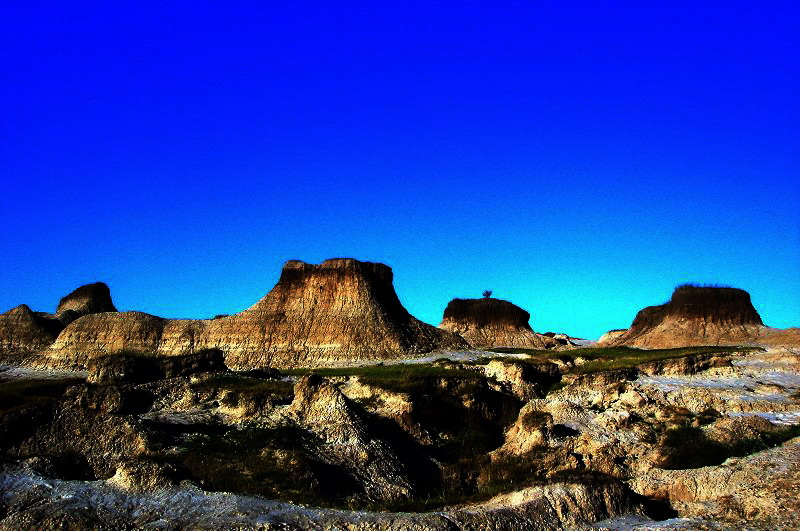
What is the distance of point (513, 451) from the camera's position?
1070 inches

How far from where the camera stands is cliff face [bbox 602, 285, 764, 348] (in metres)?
77.7

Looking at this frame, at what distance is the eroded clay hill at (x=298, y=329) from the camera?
6475 cm

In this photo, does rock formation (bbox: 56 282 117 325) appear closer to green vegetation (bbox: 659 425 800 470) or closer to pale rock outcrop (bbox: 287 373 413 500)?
pale rock outcrop (bbox: 287 373 413 500)

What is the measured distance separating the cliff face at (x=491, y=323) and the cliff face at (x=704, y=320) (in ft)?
43.2

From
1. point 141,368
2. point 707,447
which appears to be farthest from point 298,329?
point 707,447

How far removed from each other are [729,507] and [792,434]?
988 centimetres

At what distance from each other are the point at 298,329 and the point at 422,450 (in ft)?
133

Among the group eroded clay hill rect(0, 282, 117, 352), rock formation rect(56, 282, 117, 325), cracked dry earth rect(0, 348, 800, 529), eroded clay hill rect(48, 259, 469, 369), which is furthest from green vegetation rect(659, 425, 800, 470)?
rock formation rect(56, 282, 117, 325)

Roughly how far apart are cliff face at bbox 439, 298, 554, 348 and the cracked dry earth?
164 ft

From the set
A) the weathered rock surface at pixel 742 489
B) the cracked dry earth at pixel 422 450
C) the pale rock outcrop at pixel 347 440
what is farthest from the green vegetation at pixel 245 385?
the weathered rock surface at pixel 742 489

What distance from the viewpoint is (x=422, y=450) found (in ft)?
90.6

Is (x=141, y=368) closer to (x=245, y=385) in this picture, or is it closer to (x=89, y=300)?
(x=245, y=385)

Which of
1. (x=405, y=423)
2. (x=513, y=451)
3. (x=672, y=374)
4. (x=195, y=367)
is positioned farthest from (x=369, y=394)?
(x=672, y=374)

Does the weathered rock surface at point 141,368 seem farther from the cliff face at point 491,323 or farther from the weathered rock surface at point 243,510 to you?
the cliff face at point 491,323
